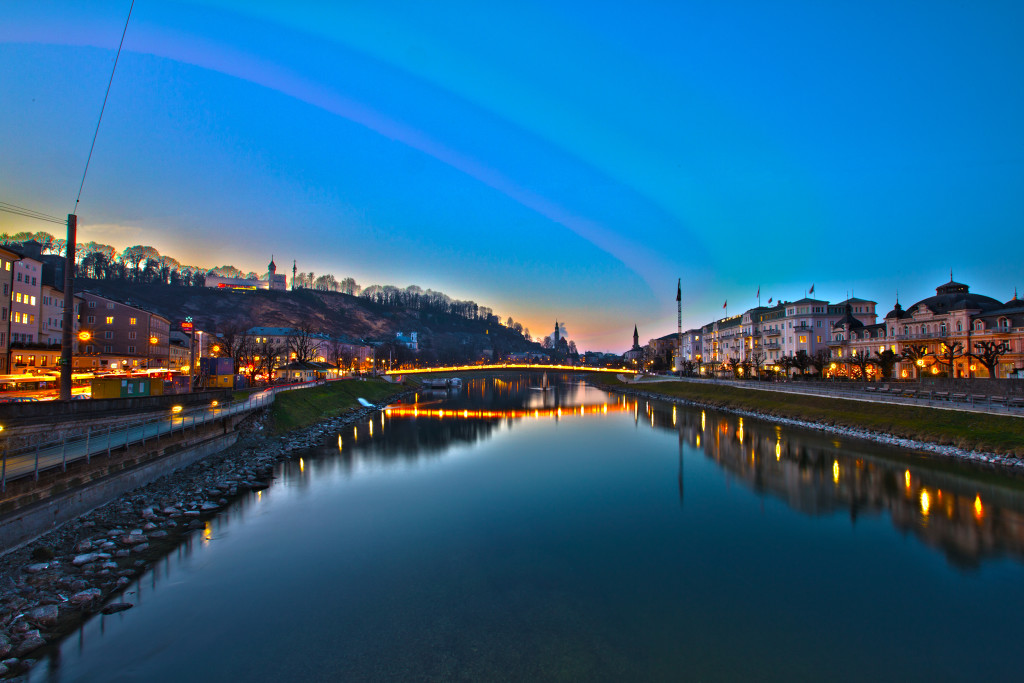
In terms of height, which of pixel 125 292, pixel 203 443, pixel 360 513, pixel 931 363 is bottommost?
Result: pixel 360 513

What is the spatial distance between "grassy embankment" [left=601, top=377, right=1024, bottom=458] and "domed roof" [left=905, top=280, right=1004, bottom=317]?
88.6 ft

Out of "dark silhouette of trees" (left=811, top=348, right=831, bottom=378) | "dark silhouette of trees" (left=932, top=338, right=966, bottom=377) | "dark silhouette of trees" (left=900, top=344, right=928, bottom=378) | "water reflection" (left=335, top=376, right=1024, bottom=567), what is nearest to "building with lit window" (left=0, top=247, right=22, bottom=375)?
"water reflection" (left=335, top=376, right=1024, bottom=567)

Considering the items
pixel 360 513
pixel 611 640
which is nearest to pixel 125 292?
pixel 360 513

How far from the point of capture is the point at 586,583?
14.2m

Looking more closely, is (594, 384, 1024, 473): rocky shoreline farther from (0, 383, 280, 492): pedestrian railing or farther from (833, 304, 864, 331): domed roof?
(0, 383, 280, 492): pedestrian railing

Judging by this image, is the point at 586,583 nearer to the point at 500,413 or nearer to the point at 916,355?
the point at 500,413

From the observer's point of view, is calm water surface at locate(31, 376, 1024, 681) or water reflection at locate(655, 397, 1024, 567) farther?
water reflection at locate(655, 397, 1024, 567)

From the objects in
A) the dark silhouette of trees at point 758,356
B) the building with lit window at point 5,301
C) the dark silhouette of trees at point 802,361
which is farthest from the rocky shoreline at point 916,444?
the building with lit window at point 5,301

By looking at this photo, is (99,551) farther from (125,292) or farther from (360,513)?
(125,292)

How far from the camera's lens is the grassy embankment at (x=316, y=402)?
42156 millimetres

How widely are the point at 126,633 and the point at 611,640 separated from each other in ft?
36.4

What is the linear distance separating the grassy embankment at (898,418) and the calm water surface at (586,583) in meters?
5.09

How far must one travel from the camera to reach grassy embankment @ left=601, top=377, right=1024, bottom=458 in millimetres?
29328

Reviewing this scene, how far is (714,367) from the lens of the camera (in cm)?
11644
